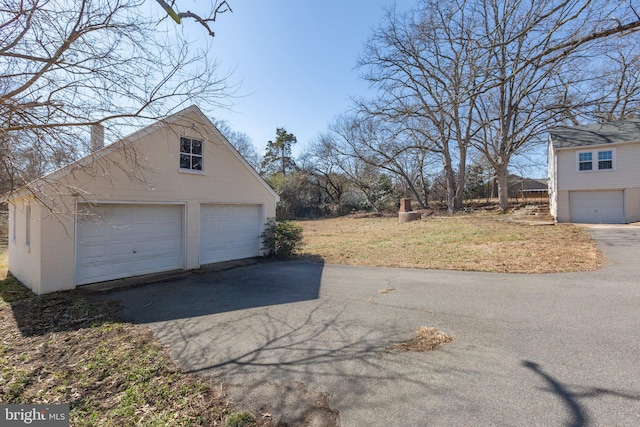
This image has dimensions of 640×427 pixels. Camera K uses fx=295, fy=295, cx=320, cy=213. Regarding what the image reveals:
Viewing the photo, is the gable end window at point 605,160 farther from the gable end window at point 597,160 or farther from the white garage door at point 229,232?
the white garage door at point 229,232

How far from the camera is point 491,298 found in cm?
549

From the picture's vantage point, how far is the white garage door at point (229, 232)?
30.4ft

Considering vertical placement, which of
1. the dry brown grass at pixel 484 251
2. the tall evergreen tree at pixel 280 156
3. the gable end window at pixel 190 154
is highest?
the tall evergreen tree at pixel 280 156

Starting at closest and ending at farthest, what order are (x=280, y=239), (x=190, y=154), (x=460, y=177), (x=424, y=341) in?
(x=424, y=341), (x=190, y=154), (x=280, y=239), (x=460, y=177)

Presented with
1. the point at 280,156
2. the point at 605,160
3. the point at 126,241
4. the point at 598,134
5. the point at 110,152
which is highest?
the point at 280,156

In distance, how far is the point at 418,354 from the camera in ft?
11.6

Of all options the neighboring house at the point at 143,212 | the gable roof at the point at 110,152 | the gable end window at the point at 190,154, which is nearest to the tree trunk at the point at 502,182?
the gable roof at the point at 110,152

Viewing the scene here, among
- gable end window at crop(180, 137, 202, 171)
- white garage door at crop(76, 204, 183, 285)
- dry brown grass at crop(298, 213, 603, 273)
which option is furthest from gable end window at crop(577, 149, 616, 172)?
white garage door at crop(76, 204, 183, 285)

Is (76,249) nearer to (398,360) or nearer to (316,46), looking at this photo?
(398,360)

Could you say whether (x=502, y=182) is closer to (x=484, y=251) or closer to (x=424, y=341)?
(x=484, y=251)

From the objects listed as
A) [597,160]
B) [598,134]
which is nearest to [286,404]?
[597,160]

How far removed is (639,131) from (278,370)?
73.2ft

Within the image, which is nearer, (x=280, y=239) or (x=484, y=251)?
(x=484, y=251)

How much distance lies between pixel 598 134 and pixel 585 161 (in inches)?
79.1
